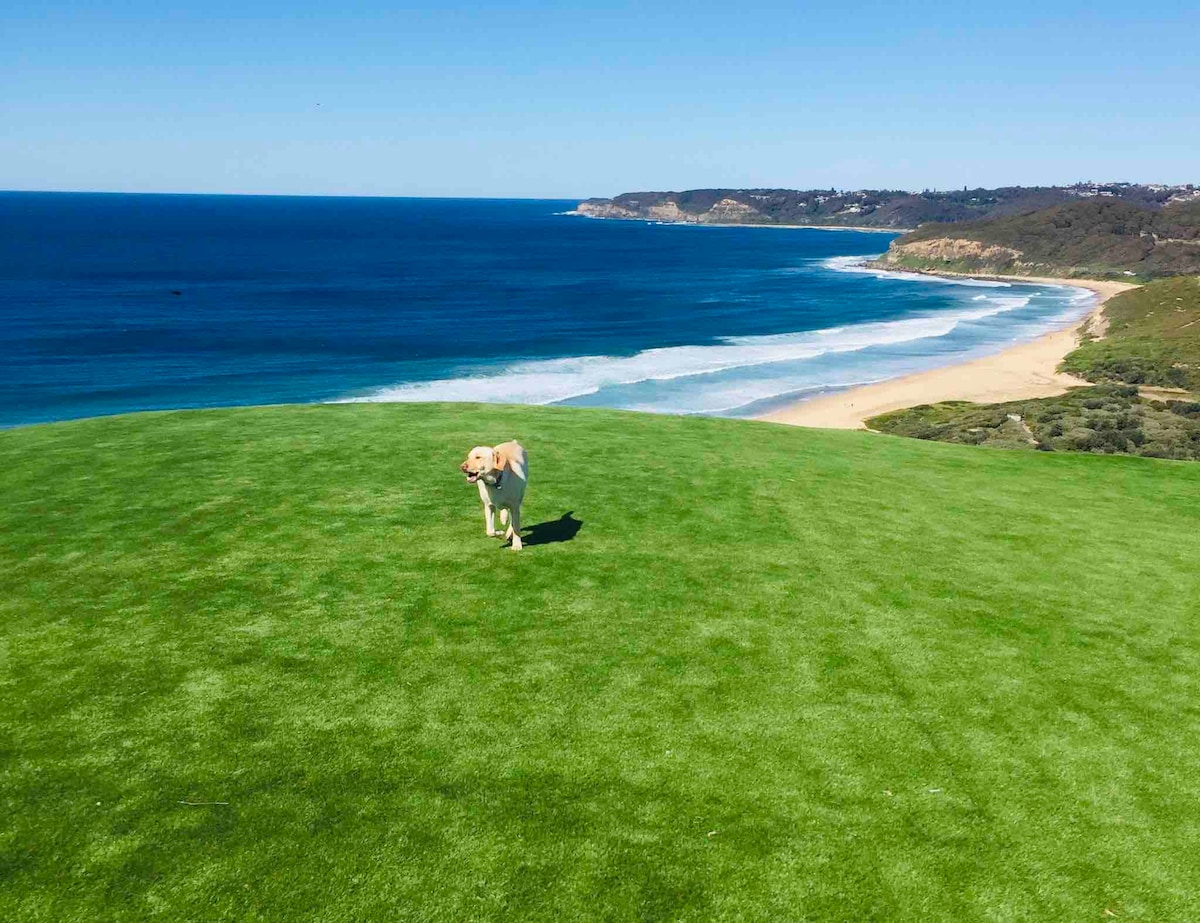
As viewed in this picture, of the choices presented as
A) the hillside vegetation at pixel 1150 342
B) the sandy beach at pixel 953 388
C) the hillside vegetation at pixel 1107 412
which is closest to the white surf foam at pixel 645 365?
the sandy beach at pixel 953 388

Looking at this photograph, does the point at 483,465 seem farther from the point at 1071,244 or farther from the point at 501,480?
the point at 1071,244

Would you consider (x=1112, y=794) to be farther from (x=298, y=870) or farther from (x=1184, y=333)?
(x=1184, y=333)

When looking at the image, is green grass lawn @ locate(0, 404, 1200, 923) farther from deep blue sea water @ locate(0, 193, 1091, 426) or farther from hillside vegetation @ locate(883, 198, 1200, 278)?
hillside vegetation @ locate(883, 198, 1200, 278)

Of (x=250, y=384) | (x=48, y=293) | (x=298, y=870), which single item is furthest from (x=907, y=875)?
(x=48, y=293)

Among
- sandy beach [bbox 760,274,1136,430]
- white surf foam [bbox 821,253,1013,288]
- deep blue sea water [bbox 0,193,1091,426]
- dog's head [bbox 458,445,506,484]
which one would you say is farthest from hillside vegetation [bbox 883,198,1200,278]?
dog's head [bbox 458,445,506,484]

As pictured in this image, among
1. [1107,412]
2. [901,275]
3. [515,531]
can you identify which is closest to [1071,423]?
[1107,412]

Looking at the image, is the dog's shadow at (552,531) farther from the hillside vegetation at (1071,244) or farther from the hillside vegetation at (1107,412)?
the hillside vegetation at (1071,244)
